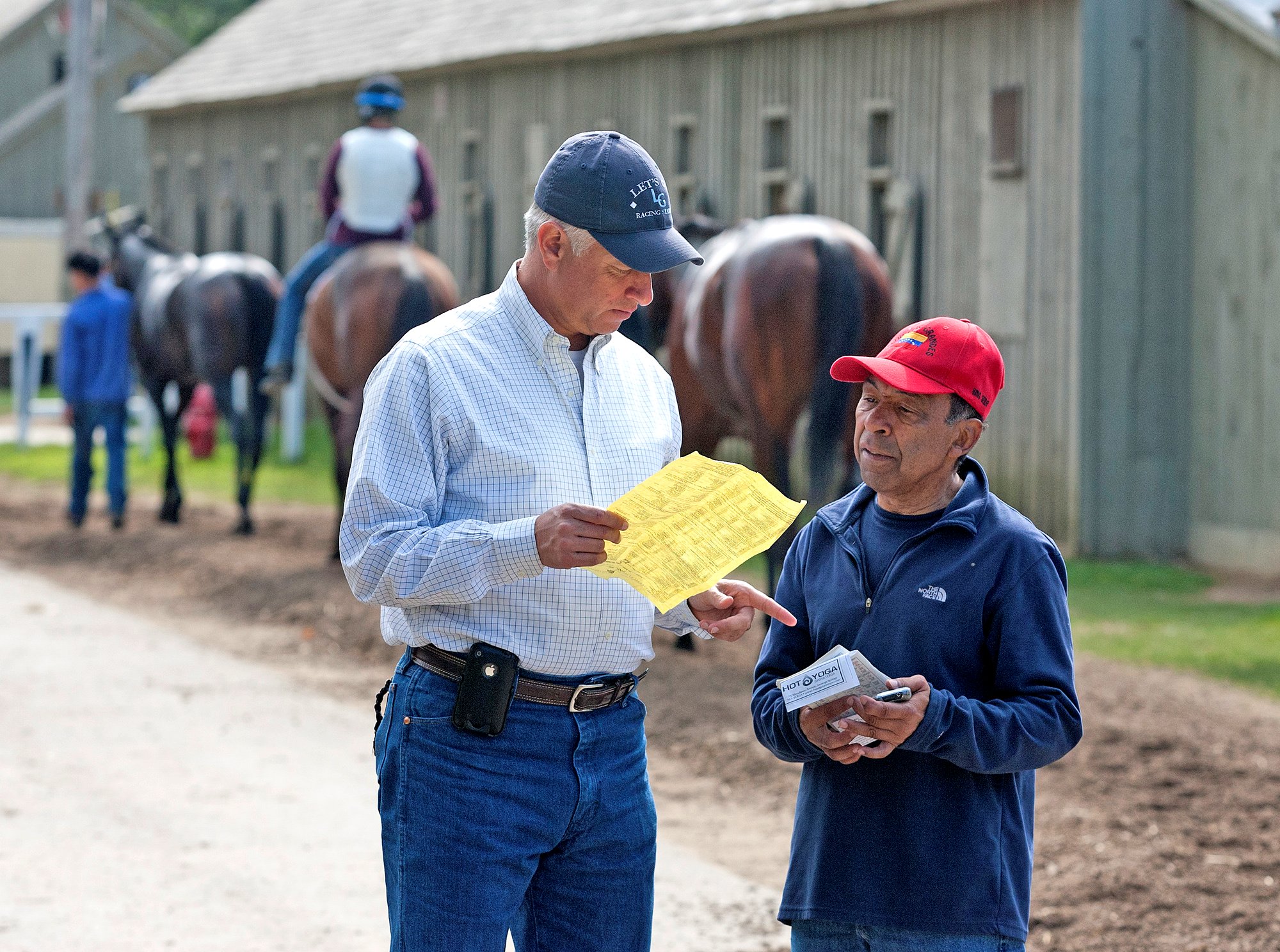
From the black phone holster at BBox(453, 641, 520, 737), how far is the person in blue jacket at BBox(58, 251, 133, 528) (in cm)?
1197

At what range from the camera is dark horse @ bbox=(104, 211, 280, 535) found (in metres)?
14.2

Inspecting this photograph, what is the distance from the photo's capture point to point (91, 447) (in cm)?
1462

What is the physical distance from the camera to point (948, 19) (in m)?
14.0

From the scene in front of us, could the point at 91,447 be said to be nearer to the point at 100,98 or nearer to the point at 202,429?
the point at 202,429

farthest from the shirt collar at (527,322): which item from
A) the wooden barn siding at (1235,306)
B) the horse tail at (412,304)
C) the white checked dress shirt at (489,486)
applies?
the wooden barn siding at (1235,306)

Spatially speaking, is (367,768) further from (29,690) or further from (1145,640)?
(1145,640)

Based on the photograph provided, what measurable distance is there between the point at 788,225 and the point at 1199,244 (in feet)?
17.2

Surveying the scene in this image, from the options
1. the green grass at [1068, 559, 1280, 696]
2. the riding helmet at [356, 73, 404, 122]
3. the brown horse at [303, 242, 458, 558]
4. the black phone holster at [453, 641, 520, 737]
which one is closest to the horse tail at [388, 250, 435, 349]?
the brown horse at [303, 242, 458, 558]

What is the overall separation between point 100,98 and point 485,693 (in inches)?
1639

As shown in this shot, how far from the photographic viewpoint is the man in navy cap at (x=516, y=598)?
297 centimetres

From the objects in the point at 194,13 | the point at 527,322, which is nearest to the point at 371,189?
the point at 527,322

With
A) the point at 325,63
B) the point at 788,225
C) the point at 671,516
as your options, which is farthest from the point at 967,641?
the point at 325,63

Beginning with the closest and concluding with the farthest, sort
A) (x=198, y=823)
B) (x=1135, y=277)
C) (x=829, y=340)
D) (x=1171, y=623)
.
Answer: (x=198, y=823) → (x=829, y=340) → (x=1171, y=623) → (x=1135, y=277)

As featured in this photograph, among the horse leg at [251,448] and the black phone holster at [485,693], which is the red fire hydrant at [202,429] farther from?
the black phone holster at [485,693]
